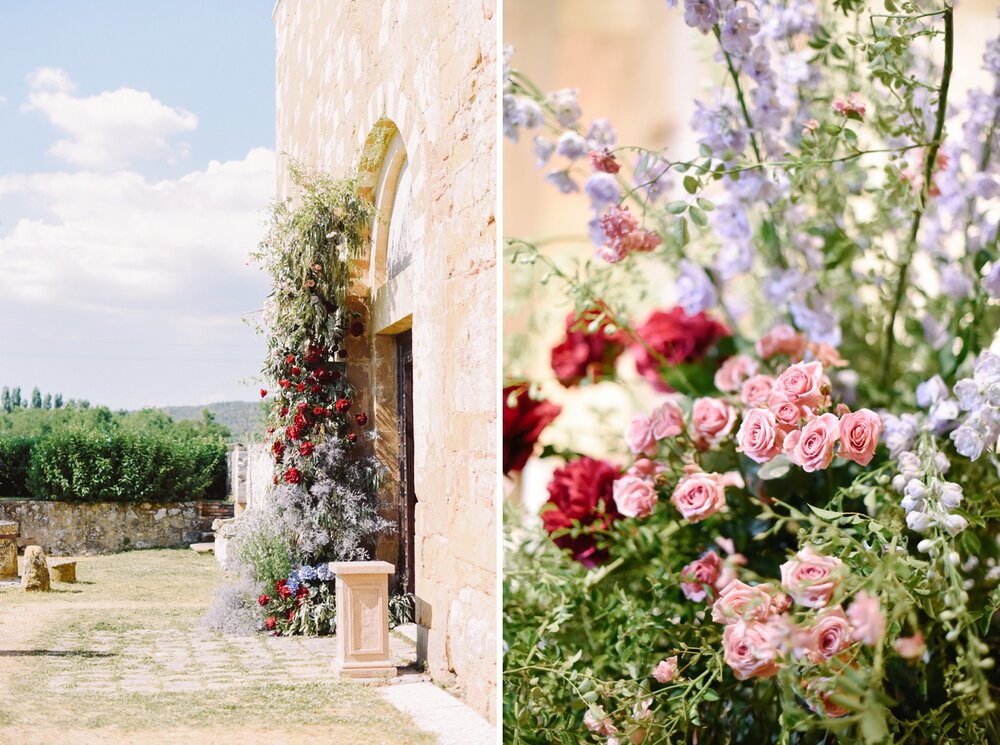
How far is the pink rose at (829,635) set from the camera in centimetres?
103

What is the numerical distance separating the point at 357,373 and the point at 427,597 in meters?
0.45

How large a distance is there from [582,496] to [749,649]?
324mm

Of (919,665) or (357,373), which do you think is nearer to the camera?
(919,665)

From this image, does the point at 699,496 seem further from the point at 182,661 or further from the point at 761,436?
the point at 182,661

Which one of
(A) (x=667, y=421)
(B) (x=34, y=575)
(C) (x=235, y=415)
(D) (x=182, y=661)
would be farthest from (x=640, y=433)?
(B) (x=34, y=575)

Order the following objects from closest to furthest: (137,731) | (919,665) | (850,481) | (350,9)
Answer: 1. (919,665)
2. (850,481)
3. (137,731)
4. (350,9)

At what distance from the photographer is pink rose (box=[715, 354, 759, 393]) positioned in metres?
1.36

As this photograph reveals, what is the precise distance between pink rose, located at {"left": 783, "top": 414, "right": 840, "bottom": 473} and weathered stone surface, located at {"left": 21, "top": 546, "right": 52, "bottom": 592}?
1.26 meters

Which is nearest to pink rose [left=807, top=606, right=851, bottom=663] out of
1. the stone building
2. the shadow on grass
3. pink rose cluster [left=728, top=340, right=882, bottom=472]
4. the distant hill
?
pink rose cluster [left=728, top=340, right=882, bottom=472]

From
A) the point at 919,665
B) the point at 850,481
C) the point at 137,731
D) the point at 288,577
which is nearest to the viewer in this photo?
the point at 919,665

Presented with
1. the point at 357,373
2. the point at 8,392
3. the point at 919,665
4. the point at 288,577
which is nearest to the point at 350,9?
the point at 357,373

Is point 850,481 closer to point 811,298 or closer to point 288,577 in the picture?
point 811,298

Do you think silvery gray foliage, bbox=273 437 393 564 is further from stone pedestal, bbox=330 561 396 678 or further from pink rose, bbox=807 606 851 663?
pink rose, bbox=807 606 851 663

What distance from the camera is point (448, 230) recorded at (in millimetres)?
1903
